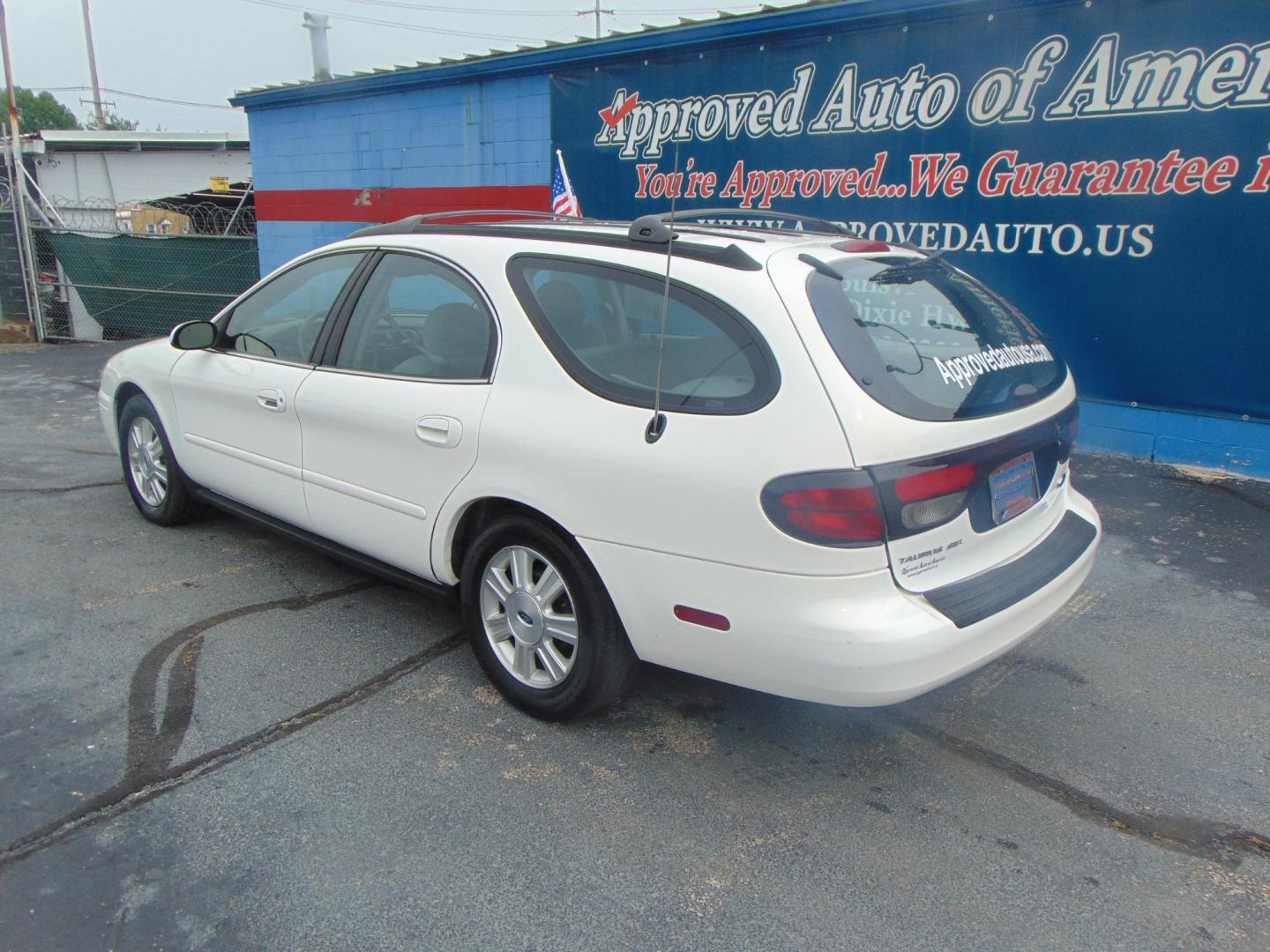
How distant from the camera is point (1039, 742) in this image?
10.5ft

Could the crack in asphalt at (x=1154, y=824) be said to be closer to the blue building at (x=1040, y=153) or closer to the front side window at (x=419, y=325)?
the front side window at (x=419, y=325)

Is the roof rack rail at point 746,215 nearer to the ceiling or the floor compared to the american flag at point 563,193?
nearer to the floor

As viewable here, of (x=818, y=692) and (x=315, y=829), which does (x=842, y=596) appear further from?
(x=315, y=829)

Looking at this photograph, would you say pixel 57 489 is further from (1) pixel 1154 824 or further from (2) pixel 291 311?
(1) pixel 1154 824

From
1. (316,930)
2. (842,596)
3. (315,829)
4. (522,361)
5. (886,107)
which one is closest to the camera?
(316,930)

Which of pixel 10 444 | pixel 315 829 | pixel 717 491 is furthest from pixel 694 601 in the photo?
pixel 10 444

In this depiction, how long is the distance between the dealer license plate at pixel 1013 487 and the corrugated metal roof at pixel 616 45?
4.70 meters

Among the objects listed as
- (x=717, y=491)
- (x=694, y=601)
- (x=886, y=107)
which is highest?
(x=886, y=107)

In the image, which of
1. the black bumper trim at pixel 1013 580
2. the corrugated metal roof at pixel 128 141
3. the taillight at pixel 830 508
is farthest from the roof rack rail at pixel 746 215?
the corrugated metal roof at pixel 128 141

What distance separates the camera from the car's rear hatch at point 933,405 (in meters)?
2.54

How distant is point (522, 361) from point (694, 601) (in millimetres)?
1042

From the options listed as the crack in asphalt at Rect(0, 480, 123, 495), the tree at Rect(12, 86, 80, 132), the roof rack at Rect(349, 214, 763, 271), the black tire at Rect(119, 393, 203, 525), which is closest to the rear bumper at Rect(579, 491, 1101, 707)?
the roof rack at Rect(349, 214, 763, 271)

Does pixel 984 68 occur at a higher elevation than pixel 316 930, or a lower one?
higher

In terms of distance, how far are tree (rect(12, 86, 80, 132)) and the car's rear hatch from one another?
101m
